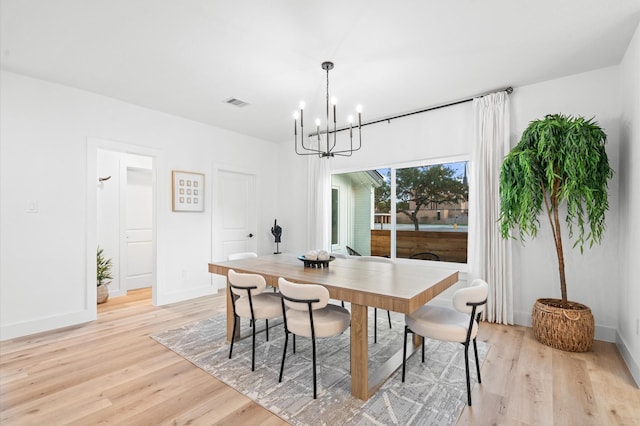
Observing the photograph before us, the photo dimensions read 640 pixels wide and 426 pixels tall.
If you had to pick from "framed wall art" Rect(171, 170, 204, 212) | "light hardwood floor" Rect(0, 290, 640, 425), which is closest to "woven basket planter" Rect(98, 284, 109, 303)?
"light hardwood floor" Rect(0, 290, 640, 425)

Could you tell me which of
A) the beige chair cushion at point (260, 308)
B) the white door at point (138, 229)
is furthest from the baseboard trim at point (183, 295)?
the beige chair cushion at point (260, 308)

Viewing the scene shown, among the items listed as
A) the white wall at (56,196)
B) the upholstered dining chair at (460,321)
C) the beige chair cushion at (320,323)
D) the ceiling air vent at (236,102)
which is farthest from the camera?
the ceiling air vent at (236,102)

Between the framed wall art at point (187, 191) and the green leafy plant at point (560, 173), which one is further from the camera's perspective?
the framed wall art at point (187, 191)

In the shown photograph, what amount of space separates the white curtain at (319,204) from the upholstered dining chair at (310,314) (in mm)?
2893

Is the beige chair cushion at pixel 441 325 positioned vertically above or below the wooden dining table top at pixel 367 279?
below

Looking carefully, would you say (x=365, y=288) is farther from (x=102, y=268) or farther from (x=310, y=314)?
(x=102, y=268)

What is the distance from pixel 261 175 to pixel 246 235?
46.5 inches

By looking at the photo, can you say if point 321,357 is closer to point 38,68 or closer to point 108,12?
point 108,12

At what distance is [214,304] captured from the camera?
4363 mm

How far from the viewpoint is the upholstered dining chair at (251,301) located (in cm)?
244

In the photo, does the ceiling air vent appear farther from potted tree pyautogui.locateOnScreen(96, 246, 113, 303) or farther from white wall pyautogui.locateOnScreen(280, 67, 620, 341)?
potted tree pyautogui.locateOnScreen(96, 246, 113, 303)

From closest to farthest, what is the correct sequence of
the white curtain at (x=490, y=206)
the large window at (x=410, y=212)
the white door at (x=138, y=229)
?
the white curtain at (x=490, y=206) → the large window at (x=410, y=212) → the white door at (x=138, y=229)

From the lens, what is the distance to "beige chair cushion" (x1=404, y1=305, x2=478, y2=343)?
206cm

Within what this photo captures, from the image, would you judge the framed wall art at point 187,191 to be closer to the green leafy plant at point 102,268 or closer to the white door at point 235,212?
the white door at point 235,212
